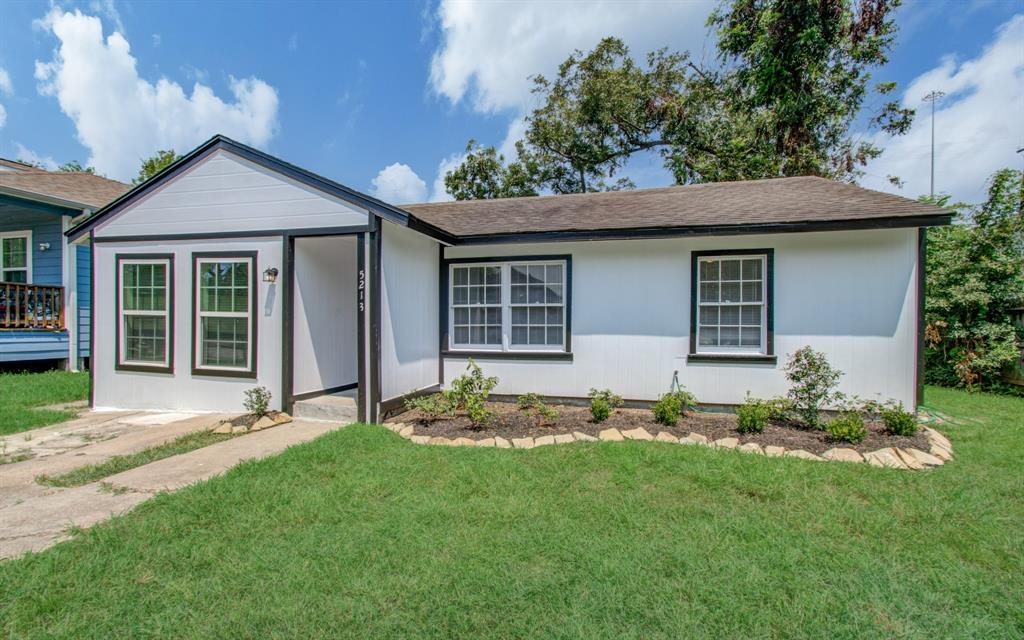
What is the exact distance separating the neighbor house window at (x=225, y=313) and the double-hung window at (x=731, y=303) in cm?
680

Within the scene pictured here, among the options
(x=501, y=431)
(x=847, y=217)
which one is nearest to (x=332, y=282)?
(x=501, y=431)

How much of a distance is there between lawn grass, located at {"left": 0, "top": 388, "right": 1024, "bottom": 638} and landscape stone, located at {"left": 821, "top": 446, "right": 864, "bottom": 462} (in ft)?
1.01

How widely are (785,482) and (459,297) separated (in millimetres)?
5685

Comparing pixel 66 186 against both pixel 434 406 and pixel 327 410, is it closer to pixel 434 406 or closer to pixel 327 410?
pixel 327 410

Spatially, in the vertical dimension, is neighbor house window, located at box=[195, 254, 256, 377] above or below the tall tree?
below

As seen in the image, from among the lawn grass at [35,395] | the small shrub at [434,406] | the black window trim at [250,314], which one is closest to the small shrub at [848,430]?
the small shrub at [434,406]

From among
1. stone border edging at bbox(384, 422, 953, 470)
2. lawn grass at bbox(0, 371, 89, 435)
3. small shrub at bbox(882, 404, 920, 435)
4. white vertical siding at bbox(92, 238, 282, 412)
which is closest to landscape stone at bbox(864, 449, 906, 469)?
stone border edging at bbox(384, 422, 953, 470)

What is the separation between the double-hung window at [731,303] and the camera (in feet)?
23.2

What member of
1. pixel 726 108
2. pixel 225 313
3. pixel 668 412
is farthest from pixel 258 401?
pixel 726 108

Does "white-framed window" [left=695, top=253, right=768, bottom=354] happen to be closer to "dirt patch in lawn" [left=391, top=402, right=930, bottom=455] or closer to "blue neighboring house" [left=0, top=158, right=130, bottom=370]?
"dirt patch in lawn" [left=391, top=402, right=930, bottom=455]

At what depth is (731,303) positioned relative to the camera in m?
7.15

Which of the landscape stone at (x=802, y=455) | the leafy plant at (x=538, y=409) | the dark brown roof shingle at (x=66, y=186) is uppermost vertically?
the dark brown roof shingle at (x=66, y=186)

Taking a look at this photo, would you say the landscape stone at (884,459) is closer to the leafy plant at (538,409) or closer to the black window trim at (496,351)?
the leafy plant at (538,409)

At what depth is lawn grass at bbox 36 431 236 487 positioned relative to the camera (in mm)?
4344
